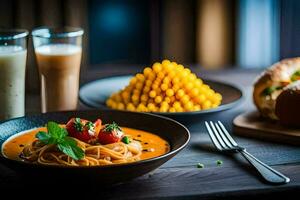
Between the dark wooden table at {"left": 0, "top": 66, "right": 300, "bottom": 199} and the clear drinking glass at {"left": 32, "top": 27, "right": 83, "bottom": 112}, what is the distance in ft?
1.36

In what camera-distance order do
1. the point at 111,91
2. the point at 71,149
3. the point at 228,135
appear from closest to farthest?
the point at 71,149 → the point at 228,135 → the point at 111,91

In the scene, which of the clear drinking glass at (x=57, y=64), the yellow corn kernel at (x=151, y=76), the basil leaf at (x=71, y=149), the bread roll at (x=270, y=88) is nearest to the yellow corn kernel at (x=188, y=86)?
the yellow corn kernel at (x=151, y=76)

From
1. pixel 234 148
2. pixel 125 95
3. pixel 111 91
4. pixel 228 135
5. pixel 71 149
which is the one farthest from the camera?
pixel 111 91

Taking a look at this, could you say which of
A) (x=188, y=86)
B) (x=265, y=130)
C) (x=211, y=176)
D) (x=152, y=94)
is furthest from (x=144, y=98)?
(x=211, y=176)

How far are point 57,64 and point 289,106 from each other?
705mm

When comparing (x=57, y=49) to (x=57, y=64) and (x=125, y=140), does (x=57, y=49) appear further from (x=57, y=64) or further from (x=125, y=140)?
(x=125, y=140)

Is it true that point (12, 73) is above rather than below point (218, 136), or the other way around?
above

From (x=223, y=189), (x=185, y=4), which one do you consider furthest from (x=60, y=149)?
(x=185, y=4)

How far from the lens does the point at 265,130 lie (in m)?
1.87

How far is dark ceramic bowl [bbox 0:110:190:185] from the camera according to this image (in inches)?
53.6

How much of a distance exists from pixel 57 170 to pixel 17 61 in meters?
0.66

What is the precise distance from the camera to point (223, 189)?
4.84 feet

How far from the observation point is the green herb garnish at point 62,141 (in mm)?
1452

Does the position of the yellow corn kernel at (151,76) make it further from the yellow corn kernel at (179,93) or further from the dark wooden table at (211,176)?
the dark wooden table at (211,176)
